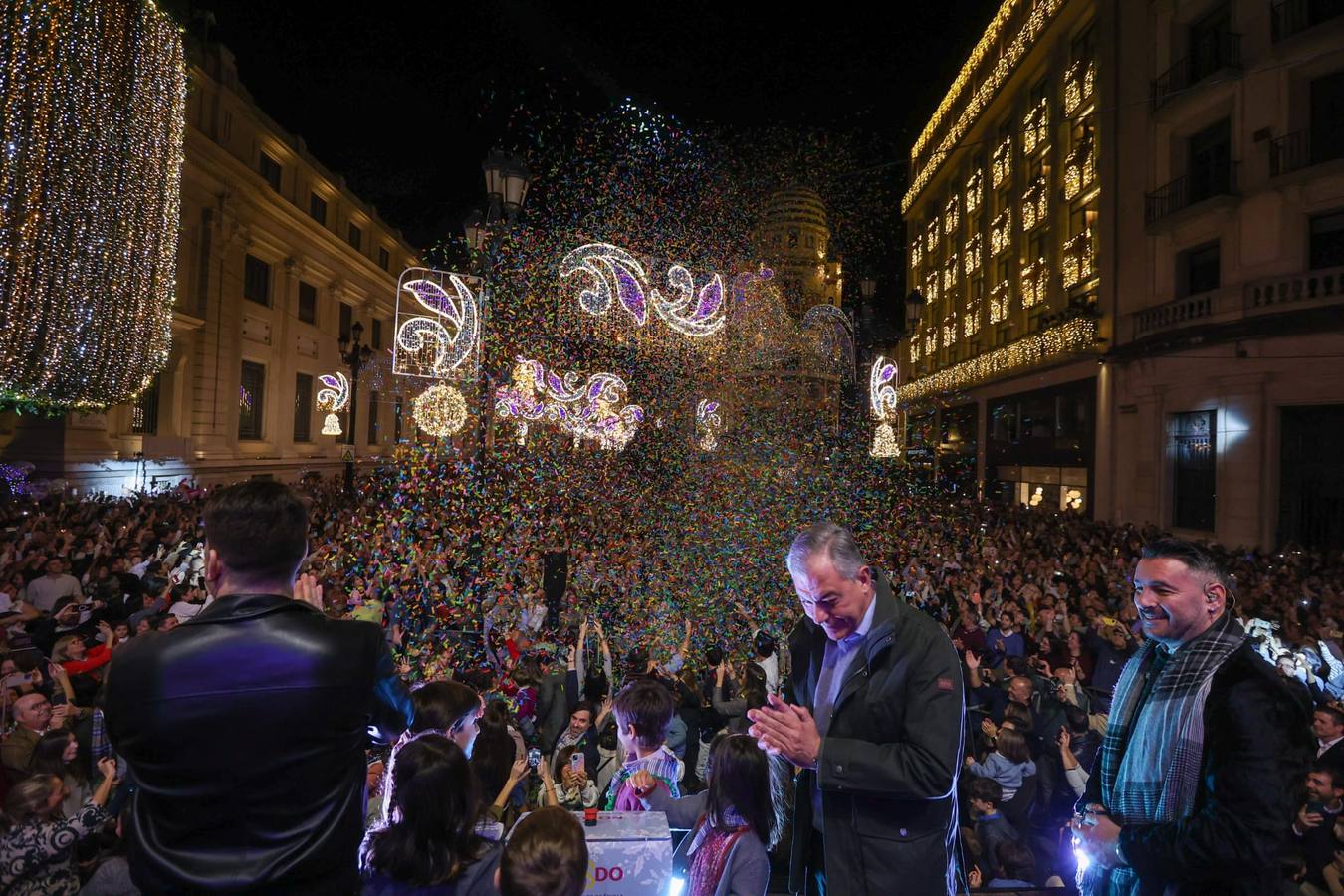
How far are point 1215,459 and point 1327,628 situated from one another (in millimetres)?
13836

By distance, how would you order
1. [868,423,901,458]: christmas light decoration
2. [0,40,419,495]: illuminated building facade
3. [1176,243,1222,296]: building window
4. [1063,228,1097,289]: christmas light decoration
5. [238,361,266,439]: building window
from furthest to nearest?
[238,361,266,439]: building window → [1063,228,1097,289]: christmas light decoration → [0,40,419,495]: illuminated building facade → [1176,243,1222,296]: building window → [868,423,901,458]: christmas light decoration

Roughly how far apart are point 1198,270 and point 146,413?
34.0 meters

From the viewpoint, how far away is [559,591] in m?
9.23

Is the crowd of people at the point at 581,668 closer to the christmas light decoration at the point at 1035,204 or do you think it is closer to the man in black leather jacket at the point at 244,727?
the man in black leather jacket at the point at 244,727

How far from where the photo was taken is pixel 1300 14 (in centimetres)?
1730

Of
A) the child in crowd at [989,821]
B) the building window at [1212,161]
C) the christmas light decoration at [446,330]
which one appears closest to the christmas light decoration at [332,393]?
the christmas light decoration at [446,330]

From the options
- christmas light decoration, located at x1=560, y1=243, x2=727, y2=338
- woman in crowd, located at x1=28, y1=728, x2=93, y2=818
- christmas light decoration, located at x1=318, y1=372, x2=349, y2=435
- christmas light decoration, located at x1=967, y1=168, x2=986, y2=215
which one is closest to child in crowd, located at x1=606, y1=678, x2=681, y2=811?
woman in crowd, located at x1=28, y1=728, x2=93, y2=818

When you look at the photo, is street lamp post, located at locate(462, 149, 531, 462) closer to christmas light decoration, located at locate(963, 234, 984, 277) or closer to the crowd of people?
the crowd of people

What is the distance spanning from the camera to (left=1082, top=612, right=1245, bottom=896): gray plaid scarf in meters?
2.15

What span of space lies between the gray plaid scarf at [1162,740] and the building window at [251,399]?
1282 inches

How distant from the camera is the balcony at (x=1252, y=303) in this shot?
Answer: 16438 mm

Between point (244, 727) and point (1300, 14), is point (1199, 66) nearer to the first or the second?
point (1300, 14)

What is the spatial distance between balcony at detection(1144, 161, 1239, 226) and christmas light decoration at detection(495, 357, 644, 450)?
17.9 metres

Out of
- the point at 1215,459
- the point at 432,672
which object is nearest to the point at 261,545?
the point at 432,672
